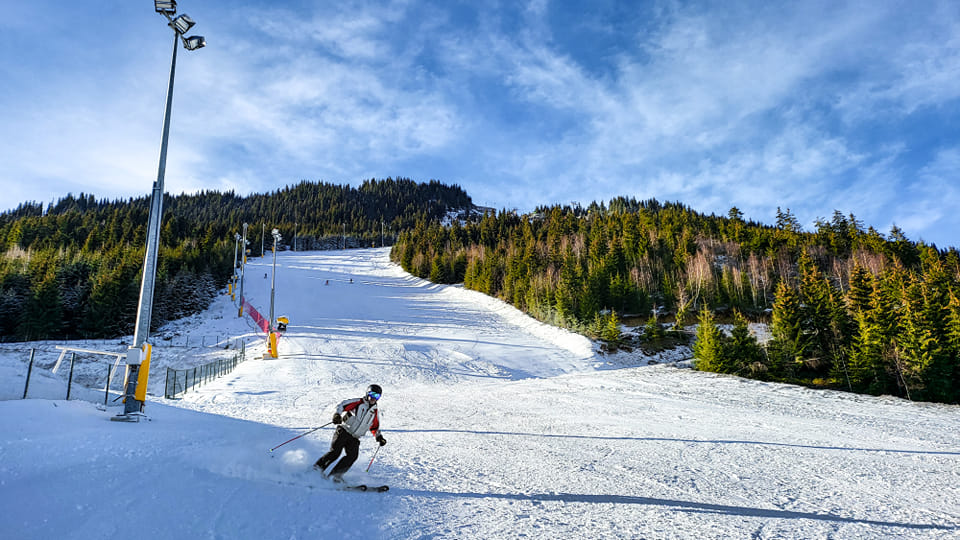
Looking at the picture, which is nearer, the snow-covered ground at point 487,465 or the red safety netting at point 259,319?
the snow-covered ground at point 487,465

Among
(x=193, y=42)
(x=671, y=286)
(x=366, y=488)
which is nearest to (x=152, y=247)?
(x=193, y=42)

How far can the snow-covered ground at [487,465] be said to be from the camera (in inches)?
183

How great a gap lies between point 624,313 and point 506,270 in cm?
1902

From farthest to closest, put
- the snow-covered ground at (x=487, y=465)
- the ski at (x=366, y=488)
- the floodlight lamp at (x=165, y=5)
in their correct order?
the floodlight lamp at (x=165, y=5) < the ski at (x=366, y=488) < the snow-covered ground at (x=487, y=465)

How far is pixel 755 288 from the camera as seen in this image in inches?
2410

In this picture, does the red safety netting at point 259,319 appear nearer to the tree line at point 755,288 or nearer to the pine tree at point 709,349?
the tree line at point 755,288

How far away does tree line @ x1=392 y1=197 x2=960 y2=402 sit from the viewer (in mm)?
26922

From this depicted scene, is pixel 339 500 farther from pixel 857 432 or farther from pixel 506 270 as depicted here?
pixel 506 270

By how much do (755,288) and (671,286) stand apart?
14.4m

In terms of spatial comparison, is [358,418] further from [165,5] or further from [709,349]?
[709,349]

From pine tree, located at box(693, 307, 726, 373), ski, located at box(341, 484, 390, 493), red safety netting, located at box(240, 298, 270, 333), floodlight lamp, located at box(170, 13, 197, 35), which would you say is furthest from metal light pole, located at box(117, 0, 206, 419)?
pine tree, located at box(693, 307, 726, 373)

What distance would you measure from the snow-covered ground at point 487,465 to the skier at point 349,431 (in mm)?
303

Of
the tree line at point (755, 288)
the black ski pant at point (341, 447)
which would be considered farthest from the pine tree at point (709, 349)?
the black ski pant at point (341, 447)

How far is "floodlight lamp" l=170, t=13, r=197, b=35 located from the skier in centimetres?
897
